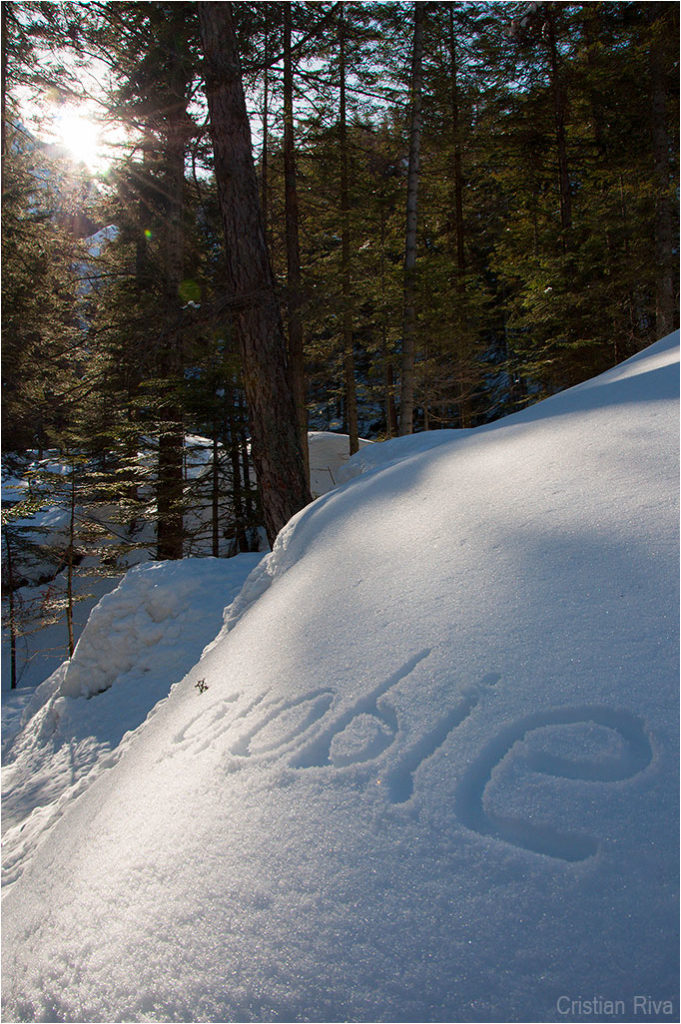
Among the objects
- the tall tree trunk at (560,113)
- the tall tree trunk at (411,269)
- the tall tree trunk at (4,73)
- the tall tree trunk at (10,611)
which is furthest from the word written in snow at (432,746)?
the tall tree trunk at (560,113)

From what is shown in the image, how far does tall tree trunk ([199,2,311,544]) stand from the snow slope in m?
4.01

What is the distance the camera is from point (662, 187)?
963 cm

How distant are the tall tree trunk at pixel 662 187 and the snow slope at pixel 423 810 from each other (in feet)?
33.2

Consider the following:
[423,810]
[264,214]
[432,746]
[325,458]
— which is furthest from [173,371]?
[423,810]

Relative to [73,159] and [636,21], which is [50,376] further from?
[636,21]

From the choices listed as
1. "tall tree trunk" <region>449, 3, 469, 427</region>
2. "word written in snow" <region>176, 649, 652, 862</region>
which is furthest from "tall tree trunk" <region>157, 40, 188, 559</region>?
"word written in snow" <region>176, 649, 652, 862</region>

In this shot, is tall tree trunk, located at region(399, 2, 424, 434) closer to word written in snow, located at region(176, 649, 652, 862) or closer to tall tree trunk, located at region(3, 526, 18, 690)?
tall tree trunk, located at region(3, 526, 18, 690)

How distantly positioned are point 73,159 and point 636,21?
1221 centimetres

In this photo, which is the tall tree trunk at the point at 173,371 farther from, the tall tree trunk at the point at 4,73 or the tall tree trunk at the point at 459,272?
the tall tree trunk at the point at 459,272

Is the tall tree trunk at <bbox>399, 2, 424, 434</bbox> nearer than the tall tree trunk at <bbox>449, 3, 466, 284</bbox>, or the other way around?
the tall tree trunk at <bbox>399, 2, 424, 434</bbox>

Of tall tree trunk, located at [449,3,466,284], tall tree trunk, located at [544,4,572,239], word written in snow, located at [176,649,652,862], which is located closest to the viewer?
word written in snow, located at [176,649,652,862]

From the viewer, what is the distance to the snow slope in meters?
0.85

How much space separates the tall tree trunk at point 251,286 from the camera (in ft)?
A: 17.8

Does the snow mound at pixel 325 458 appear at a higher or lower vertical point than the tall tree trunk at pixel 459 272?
lower
